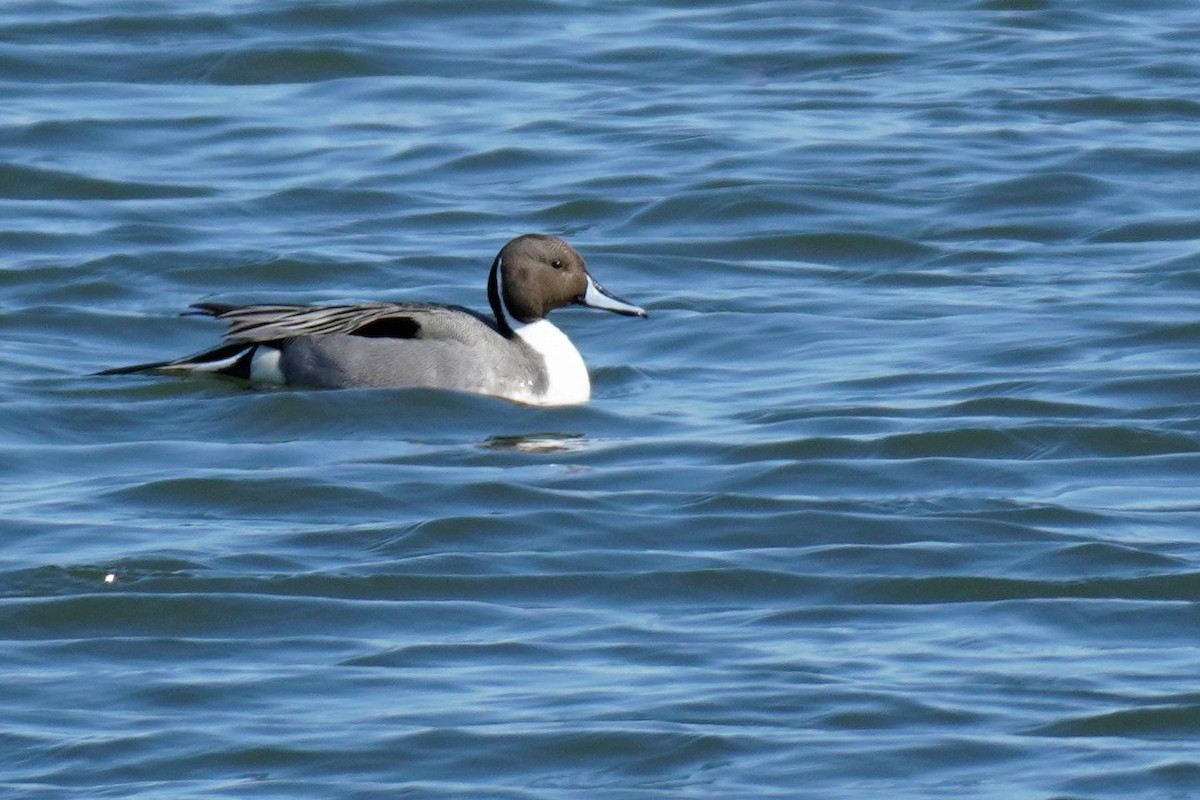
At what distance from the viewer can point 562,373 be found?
33.8ft

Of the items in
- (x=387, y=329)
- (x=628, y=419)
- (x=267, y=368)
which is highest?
(x=387, y=329)

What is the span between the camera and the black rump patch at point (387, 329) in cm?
1035

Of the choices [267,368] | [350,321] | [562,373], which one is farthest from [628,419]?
[267,368]

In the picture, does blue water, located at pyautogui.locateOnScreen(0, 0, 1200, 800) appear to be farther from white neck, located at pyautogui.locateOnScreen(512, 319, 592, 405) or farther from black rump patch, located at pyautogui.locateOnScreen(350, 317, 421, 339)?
black rump patch, located at pyautogui.locateOnScreen(350, 317, 421, 339)

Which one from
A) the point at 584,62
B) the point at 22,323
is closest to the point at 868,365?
the point at 22,323

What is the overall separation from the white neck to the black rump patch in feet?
1.62

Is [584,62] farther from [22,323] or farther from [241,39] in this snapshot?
[22,323]

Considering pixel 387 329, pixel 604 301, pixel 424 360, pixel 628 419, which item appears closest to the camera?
pixel 628 419

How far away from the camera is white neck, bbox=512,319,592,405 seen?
1027 centimetres

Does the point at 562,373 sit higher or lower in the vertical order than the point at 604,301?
lower

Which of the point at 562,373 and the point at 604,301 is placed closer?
the point at 562,373

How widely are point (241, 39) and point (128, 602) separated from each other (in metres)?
9.64

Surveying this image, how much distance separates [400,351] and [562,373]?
60 centimetres

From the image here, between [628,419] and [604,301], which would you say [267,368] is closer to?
[604,301]
